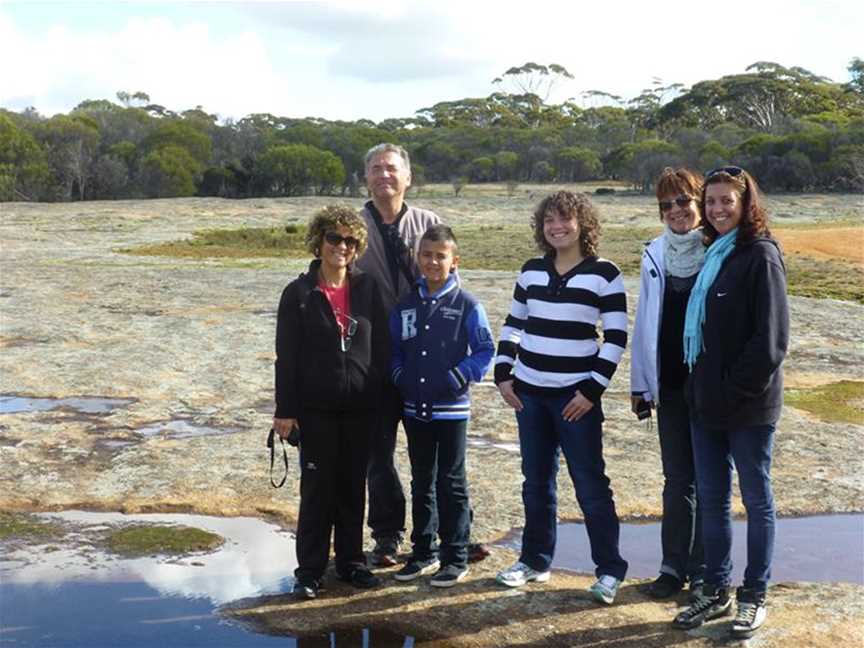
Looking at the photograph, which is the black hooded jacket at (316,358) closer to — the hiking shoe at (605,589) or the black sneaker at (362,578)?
the black sneaker at (362,578)

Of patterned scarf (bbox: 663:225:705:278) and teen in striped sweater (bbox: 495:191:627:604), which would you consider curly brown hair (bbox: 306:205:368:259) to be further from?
patterned scarf (bbox: 663:225:705:278)

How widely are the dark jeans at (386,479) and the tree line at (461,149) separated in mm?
37722

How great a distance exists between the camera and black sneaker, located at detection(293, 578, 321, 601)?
499cm

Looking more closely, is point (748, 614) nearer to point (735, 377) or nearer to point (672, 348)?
point (735, 377)

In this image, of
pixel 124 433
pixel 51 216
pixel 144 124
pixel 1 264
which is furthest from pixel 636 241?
pixel 144 124

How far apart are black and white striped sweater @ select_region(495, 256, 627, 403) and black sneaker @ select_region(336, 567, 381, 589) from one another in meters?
1.10

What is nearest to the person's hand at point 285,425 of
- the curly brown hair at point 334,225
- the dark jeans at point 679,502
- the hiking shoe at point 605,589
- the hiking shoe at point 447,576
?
the curly brown hair at point 334,225

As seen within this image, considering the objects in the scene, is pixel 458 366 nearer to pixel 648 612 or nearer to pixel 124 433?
pixel 648 612

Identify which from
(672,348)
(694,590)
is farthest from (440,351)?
(694,590)

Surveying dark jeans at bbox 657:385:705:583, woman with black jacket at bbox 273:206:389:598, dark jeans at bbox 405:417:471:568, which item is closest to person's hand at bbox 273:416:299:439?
woman with black jacket at bbox 273:206:389:598

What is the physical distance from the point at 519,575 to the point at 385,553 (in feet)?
2.16

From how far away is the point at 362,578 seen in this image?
511cm

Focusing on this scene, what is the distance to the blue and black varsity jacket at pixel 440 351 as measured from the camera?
16.6 feet

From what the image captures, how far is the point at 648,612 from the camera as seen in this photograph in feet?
15.8
